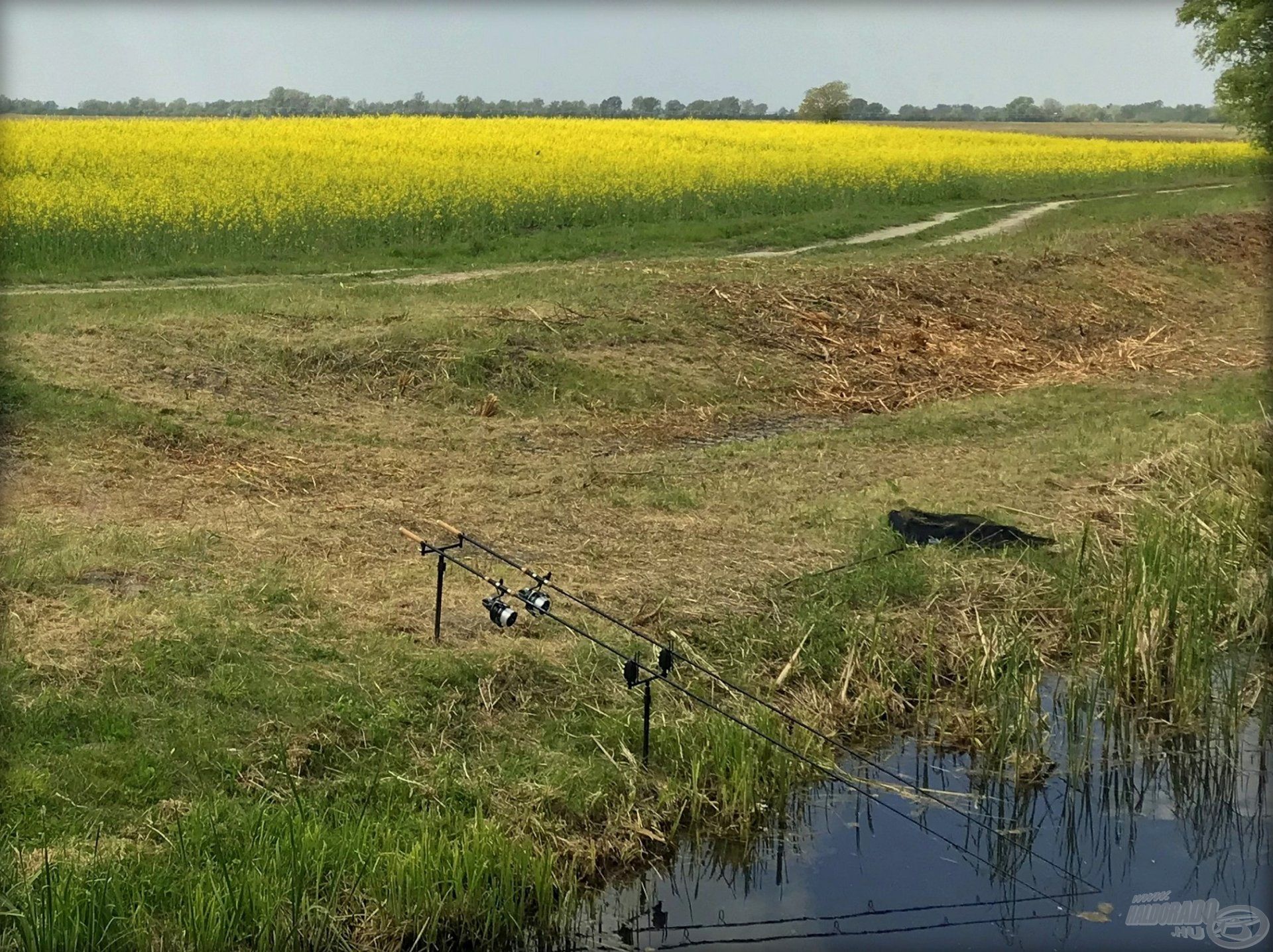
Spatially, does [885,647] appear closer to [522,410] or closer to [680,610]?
[680,610]

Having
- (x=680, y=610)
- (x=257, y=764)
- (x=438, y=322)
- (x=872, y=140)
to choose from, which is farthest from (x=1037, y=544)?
(x=872, y=140)

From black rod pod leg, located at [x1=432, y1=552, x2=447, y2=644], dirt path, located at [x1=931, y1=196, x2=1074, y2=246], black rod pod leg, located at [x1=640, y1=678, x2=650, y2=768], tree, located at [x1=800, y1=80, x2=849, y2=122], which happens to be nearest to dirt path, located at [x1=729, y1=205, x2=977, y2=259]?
dirt path, located at [x1=931, y1=196, x2=1074, y2=246]

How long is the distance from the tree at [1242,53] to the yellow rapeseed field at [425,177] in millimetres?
3255

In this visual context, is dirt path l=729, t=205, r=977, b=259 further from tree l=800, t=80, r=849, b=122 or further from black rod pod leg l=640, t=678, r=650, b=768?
tree l=800, t=80, r=849, b=122

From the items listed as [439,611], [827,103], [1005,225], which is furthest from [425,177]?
[827,103]

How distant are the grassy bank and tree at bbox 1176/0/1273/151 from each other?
45.1 feet

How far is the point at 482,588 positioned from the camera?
26.6 feet

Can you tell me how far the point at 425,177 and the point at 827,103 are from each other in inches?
1340

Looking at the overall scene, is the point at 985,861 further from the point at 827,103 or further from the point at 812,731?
the point at 827,103

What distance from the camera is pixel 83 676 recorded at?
21.3ft

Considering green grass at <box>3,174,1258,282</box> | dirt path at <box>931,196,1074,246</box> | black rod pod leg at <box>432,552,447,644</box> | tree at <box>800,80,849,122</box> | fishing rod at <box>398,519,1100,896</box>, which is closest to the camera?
fishing rod at <box>398,519,1100,896</box>

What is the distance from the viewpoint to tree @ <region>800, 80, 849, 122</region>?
53.2m

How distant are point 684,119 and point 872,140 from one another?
9.73m

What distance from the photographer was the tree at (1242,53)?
2641 cm
